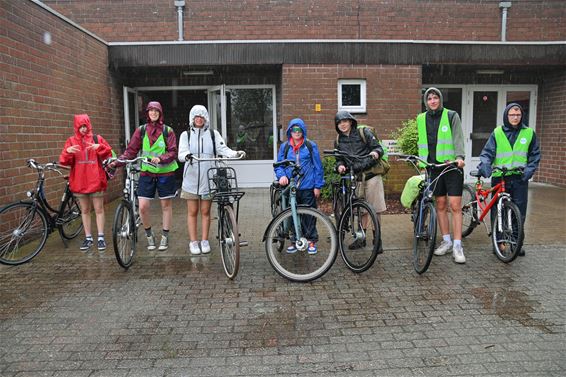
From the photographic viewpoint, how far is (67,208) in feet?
20.6

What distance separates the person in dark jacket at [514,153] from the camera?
17.7 feet

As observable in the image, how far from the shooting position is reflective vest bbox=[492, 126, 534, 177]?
5.40 metres

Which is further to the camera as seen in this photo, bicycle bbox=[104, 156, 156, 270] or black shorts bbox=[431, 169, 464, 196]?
black shorts bbox=[431, 169, 464, 196]

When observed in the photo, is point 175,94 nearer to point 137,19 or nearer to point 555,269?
point 137,19

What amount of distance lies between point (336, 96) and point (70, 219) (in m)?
5.89

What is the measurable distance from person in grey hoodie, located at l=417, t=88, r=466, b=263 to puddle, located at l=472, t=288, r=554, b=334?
0.91 metres

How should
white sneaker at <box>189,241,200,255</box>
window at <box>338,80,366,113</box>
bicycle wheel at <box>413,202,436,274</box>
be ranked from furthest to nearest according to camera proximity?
window at <box>338,80,366,113</box> → white sneaker at <box>189,241,200,255</box> → bicycle wheel at <box>413,202,436,274</box>

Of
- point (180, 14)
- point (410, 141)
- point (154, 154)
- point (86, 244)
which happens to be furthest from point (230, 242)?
point (180, 14)

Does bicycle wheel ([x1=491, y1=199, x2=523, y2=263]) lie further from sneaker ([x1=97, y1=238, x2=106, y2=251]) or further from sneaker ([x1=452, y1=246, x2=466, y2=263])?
sneaker ([x1=97, y1=238, x2=106, y2=251])

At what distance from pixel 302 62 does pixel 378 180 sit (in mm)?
4831

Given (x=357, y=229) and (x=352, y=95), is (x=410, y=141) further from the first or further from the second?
(x=357, y=229)

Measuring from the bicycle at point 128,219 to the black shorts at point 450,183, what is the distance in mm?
3390

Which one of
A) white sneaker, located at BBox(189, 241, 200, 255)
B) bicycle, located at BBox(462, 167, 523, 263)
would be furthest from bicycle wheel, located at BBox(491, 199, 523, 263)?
white sneaker, located at BBox(189, 241, 200, 255)

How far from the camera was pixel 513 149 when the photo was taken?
545 centimetres
